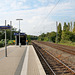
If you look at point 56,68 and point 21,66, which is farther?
point 56,68

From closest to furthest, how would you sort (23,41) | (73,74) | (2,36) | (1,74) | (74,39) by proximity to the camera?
(1,74) → (73,74) → (23,41) → (2,36) → (74,39)

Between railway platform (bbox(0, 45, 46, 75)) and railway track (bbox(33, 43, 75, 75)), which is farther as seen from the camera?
railway track (bbox(33, 43, 75, 75))

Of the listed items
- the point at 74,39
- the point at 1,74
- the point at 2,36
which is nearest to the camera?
the point at 1,74

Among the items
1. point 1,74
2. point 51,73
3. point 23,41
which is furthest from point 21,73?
point 23,41

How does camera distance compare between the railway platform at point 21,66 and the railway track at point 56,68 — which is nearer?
the railway platform at point 21,66

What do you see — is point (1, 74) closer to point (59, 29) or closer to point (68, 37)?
point (68, 37)

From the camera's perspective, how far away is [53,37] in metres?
72.2

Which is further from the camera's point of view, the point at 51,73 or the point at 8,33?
the point at 8,33

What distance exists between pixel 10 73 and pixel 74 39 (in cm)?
5454

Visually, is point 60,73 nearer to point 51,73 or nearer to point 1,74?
point 51,73

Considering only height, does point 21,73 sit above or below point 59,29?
below

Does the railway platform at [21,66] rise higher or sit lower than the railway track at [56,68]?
higher

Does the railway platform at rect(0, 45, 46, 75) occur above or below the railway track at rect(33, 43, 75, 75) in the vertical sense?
above

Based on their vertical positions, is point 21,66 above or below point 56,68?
above
